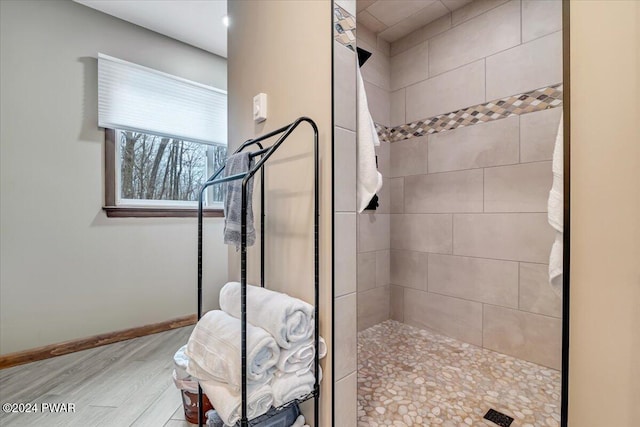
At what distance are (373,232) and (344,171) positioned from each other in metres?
1.43

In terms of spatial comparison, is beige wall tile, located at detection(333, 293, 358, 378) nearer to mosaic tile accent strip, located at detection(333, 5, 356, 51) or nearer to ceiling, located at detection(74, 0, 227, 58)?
mosaic tile accent strip, located at detection(333, 5, 356, 51)

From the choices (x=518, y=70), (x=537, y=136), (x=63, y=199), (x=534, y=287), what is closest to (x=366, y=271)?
(x=534, y=287)

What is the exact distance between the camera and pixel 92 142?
2.22 metres

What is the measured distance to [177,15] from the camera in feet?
7.48

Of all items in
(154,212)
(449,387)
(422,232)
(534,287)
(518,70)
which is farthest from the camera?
(154,212)

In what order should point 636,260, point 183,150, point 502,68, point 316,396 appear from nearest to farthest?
point 636,260, point 316,396, point 502,68, point 183,150

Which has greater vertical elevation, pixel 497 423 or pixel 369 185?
pixel 369 185

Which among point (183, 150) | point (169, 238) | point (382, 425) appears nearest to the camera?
point (382, 425)

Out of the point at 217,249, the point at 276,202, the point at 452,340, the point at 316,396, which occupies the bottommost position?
the point at 452,340

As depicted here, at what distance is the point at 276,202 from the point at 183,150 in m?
1.87

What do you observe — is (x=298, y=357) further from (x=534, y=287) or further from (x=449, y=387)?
(x=534, y=287)

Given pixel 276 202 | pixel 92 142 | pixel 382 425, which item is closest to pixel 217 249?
pixel 92 142

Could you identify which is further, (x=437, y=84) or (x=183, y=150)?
(x=183, y=150)

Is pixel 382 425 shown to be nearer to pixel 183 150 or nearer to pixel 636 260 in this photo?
pixel 636 260
